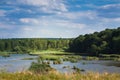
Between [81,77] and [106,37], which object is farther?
[106,37]

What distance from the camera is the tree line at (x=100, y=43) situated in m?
153

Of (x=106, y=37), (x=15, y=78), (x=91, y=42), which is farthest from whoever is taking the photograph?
(x=91, y=42)

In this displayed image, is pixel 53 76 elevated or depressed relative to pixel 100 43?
elevated

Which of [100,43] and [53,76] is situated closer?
[53,76]

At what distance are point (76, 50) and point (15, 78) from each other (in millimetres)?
184163

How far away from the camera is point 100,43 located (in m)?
167

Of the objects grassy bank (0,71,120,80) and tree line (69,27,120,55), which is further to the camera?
tree line (69,27,120,55)

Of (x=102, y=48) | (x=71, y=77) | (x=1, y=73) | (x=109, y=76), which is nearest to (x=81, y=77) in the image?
(x=71, y=77)

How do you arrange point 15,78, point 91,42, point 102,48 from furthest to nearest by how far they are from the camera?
1. point 91,42
2. point 102,48
3. point 15,78

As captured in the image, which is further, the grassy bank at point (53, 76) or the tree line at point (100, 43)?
the tree line at point (100, 43)

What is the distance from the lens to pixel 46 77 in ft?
42.7

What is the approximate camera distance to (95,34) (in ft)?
604

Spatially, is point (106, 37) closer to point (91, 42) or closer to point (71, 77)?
point (91, 42)

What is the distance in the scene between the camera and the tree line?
153 metres
